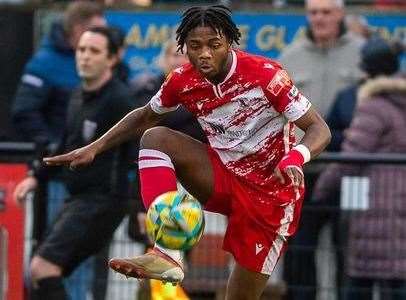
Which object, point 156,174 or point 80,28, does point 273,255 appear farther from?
point 80,28

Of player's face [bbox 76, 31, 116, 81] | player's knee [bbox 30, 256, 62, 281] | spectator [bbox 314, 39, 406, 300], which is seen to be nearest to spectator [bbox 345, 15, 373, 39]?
spectator [bbox 314, 39, 406, 300]

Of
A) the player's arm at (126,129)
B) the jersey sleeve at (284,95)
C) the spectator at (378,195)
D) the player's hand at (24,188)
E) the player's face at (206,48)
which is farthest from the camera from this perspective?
the spectator at (378,195)

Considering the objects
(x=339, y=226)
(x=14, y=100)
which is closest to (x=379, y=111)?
(x=339, y=226)

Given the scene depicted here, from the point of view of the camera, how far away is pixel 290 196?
1014cm

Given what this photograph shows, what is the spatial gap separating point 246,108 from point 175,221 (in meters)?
0.78

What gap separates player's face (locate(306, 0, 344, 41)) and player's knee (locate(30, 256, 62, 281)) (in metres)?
2.73

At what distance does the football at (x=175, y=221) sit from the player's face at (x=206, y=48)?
0.69 metres

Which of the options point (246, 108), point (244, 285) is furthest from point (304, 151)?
point (244, 285)

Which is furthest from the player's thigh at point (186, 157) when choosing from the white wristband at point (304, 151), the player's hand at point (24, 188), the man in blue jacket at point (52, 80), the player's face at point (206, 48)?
the man in blue jacket at point (52, 80)

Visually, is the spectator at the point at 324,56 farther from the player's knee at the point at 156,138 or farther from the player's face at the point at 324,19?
the player's knee at the point at 156,138

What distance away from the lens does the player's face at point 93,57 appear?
1205 cm

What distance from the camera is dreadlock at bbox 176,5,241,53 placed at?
30.9ft

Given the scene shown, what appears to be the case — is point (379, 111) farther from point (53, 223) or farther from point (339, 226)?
point (53, 223)

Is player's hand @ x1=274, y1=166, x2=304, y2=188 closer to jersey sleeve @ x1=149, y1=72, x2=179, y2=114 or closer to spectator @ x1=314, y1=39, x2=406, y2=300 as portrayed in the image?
jersey sleeve @ x1=149, y1=72, x2=179, y2=114
